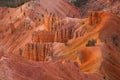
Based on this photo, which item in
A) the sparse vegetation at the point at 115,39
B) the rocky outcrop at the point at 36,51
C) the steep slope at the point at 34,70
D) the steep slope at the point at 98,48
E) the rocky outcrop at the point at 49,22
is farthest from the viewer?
the rocky outcrop at the point at 49,22

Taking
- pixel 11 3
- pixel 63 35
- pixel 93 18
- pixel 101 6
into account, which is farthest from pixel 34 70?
pixel 11 3

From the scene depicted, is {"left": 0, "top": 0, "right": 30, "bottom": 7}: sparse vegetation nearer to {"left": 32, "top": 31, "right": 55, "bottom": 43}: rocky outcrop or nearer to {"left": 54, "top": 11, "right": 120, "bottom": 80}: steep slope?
{"left": 32, "top": 31, "right": 55, "bottom": 43}: rocky outcrop

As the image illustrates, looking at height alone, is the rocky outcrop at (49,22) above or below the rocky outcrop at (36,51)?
above

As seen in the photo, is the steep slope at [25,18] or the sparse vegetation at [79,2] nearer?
the steep slope at [25,18]

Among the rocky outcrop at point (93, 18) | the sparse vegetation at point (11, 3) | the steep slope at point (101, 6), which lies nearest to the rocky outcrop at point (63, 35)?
the rocky outcrop at point (93, 18)

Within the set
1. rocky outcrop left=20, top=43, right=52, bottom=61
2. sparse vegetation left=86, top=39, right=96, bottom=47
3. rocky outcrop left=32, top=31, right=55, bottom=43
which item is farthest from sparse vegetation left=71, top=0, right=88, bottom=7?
sparse vegetation left=86, top=39, right=96, bottom=47

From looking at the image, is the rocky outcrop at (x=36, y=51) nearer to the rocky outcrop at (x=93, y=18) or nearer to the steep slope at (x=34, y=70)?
the rocky outcrop at (x=93, y=18)

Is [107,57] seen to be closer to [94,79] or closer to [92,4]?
[94,79]

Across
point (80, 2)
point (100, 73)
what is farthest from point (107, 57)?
point (80, 2)

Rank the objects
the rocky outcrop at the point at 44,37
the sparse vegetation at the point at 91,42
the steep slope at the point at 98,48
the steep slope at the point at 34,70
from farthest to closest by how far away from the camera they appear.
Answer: the rocky outcrop at the point at 44,37, the sparse vegetation at the point at 91,42, the steep slope at the point at 98,48, the steep slope at the point at 34,70

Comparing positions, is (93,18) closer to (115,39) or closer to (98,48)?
(115,39)

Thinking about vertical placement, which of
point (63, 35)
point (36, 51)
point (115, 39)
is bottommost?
point (36, 51)
